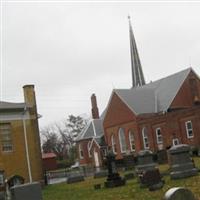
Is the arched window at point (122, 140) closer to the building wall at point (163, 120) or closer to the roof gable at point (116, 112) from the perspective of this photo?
the building wall at point (163, 120)

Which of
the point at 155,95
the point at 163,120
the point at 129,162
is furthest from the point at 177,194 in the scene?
the point at 155,95

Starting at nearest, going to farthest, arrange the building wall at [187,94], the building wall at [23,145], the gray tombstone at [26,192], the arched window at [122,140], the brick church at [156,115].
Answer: the gray tombstone at [26,192]
the building wall at [23,145]
the brick church at [156,115]
the building wall at [187,94]
the arched window at [122,140]

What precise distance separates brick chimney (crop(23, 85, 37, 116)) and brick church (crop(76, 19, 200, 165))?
59.2ft

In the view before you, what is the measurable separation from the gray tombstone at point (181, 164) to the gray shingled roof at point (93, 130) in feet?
157

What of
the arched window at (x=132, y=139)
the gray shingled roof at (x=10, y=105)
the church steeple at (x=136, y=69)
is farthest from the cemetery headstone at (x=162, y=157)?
the church steeple at (x=136, y=69)

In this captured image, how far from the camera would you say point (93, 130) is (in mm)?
69688

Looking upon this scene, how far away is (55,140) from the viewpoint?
4284 inches

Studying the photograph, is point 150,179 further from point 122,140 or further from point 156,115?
point 122,140

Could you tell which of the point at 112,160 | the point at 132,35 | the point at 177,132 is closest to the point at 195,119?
the point at 177,132

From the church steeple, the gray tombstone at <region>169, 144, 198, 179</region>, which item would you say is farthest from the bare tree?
the gray tombstone at <region>169, 144, 198, 179</region>

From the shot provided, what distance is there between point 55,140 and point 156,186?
92.6 meters

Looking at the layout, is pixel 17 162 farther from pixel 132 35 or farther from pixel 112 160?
pixel 132 35

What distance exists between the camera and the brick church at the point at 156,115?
166ft

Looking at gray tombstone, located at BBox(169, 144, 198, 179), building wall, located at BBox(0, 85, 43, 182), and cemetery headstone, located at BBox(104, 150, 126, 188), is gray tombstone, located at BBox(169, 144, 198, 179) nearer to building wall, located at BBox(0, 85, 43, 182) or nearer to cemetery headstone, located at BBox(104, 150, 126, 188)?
cemetery headstone, located at BBox(104, 150, 126, 188)
